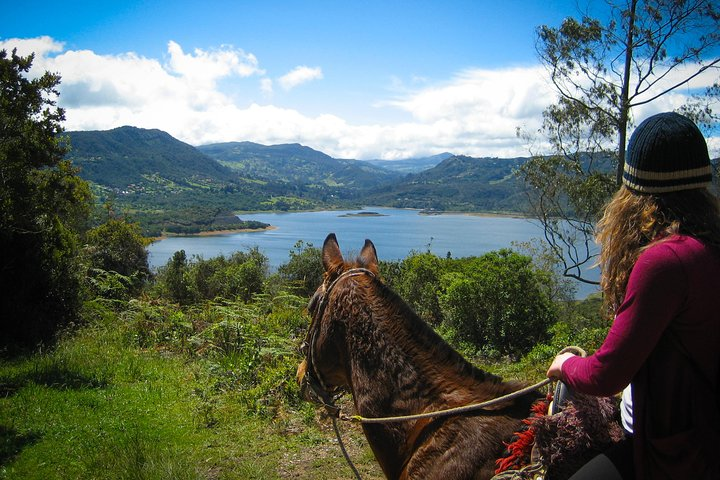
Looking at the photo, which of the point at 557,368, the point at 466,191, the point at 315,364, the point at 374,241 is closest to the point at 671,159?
the point at 557,368

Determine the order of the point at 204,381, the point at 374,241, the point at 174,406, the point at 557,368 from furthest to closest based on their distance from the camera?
the point at 374,241 → the point at 204,381 → the point at 174,406 → the point at 557,368

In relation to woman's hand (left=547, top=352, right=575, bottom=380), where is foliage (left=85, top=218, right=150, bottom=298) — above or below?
below

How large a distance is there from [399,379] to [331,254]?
0.87 m

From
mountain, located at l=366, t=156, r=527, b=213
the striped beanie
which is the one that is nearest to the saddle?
the striped beanie

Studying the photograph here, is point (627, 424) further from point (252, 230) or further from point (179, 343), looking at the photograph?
point (252, 230)

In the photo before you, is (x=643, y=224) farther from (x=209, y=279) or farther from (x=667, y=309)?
(x=209, y=279)

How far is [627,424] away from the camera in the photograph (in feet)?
5.38

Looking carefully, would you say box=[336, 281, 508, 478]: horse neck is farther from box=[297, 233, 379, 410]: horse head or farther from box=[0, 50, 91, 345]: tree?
box=[0, 50, 91, 345]: tree

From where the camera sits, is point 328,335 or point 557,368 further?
point 328,335

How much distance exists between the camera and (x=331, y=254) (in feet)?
9.26

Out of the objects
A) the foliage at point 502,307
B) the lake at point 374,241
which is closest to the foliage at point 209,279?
the foliage at point 502,307

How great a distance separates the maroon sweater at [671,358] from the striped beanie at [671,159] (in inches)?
7.9

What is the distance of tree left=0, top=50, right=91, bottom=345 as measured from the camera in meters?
8.27

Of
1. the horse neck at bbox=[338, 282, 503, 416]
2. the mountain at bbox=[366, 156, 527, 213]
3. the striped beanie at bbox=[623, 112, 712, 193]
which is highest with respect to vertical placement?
the mountain at bbox=[366, 156, 527, 213]
